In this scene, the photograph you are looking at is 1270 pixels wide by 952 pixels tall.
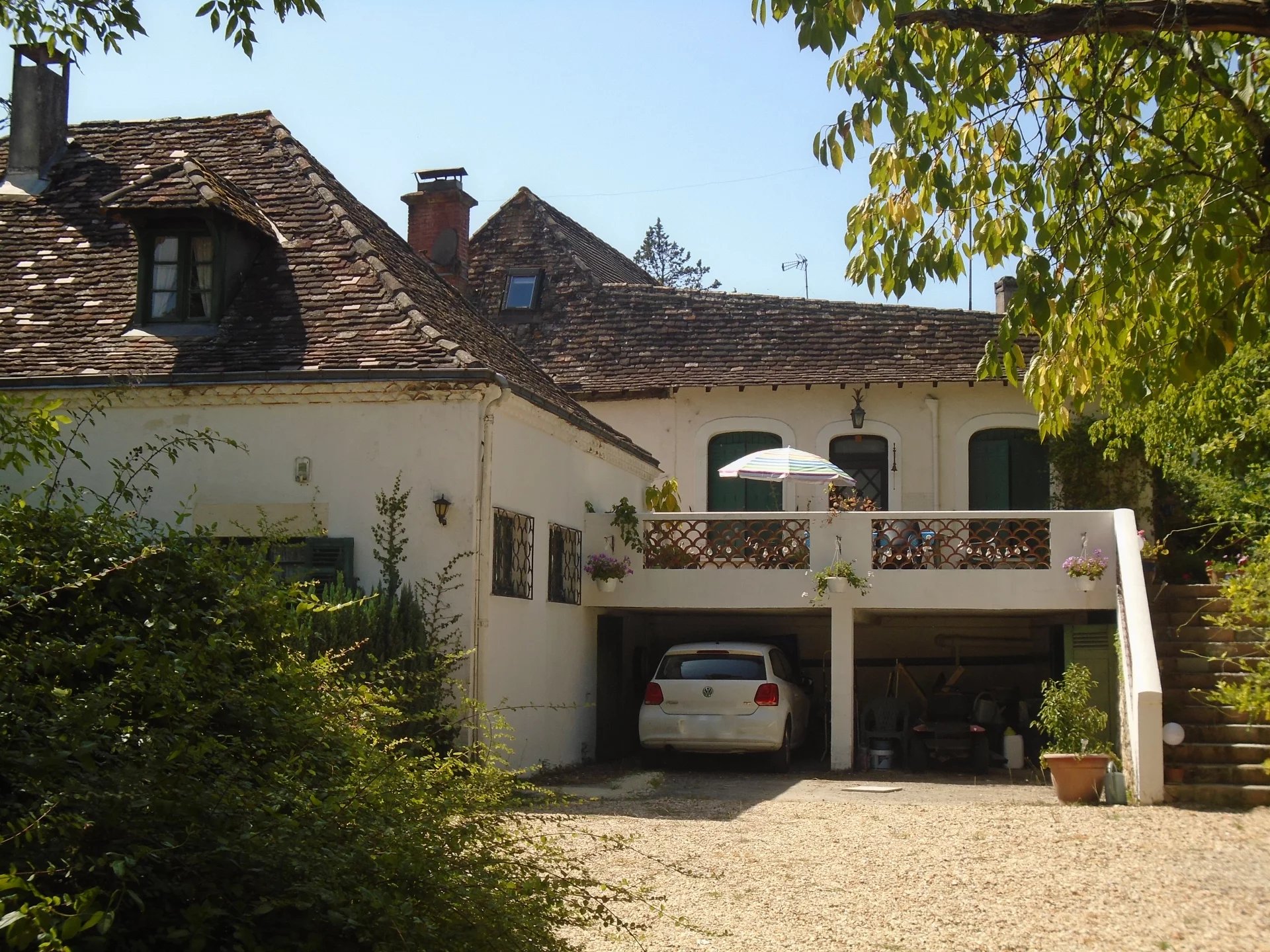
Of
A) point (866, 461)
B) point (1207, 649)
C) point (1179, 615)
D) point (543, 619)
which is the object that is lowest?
point (1207, 649)

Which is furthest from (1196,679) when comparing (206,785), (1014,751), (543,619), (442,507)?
(206,785)

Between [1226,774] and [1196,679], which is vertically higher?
[1196,679]

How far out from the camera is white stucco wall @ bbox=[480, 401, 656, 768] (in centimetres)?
1465

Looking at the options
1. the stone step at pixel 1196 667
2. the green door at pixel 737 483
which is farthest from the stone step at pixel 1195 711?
the green door at pixel 737 483

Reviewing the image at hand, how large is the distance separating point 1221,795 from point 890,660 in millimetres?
9663

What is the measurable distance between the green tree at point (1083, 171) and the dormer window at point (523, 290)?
17.4m

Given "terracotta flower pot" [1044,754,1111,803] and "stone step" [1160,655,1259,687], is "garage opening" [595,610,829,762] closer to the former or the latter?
"stone step" [1160,655,1259,687]

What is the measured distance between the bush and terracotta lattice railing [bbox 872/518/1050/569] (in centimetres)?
1262

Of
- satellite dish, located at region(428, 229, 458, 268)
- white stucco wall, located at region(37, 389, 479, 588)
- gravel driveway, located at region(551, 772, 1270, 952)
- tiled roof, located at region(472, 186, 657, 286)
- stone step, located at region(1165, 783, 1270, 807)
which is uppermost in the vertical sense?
tiled roof, located at region(472, 186, 657, 286)

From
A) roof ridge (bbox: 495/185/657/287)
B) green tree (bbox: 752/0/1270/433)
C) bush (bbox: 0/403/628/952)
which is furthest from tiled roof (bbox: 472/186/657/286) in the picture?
bush (bbox: 0/403/628/952)

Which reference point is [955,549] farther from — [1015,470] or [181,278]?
[181,278]

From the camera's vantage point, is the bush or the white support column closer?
the bush

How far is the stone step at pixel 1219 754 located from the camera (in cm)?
1324

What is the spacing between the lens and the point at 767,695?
16.4m
